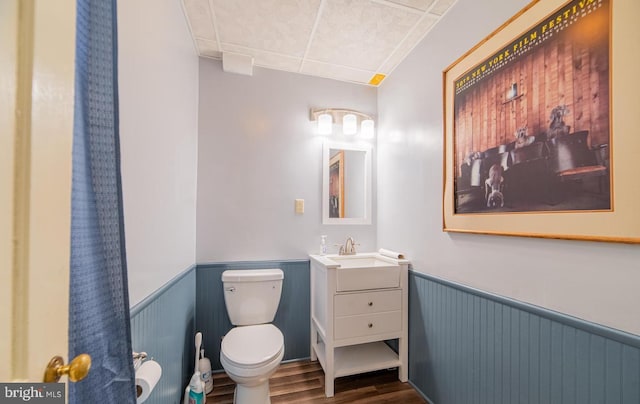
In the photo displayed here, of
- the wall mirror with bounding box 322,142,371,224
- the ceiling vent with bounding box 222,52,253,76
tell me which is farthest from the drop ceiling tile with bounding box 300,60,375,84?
the wall mirror with bounding box 322,142,371,224

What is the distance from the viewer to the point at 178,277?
1.44m

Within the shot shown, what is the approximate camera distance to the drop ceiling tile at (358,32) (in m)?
1.51

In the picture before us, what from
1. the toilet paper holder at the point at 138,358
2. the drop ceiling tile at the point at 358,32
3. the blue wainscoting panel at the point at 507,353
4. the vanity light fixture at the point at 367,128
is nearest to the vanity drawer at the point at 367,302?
the blue wainscoting panel at the point at 507,353

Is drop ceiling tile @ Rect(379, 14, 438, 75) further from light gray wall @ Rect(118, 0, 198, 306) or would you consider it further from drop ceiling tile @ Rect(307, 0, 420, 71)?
light gray wall @ Rect(118, 0, 198, 306)

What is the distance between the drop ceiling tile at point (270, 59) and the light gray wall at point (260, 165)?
2.3 inches

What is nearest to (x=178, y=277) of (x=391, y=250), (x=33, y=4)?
(x=33, y=4)

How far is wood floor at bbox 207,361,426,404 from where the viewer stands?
161 centimetres

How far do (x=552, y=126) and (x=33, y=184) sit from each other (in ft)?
5.04

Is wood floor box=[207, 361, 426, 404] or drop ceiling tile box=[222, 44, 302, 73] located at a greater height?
drop ceiling tile box=[222, 44, 302, 73]

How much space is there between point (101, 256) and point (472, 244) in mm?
1545

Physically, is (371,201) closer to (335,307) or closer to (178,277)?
(335,307)

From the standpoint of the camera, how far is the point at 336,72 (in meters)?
2.13

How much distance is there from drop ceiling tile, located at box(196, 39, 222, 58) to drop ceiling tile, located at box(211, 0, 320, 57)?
69 millimetres

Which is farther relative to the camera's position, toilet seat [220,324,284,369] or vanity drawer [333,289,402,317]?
vanity drawer [333,289,402,317]
